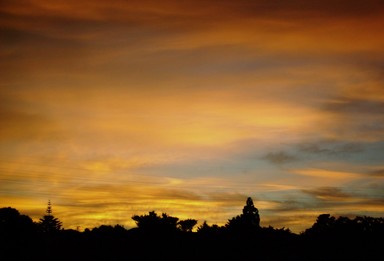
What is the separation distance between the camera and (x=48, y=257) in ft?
139

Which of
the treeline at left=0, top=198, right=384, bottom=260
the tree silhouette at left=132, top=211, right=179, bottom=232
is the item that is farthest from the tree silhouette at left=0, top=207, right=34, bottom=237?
the tree silhouette at left=132, top=211, right=179, bottom=232

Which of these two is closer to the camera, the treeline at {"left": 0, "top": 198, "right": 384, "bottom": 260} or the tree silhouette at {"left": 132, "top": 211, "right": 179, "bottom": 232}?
the treeline at {"left": 0, "top": 198, "right": 384, "bottom": 260}

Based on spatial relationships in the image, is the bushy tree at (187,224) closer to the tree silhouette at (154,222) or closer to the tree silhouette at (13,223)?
the tree silhouette at (154,222)

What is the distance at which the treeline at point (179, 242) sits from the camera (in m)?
43.7

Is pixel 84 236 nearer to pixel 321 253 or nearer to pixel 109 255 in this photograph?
pixel 109 255

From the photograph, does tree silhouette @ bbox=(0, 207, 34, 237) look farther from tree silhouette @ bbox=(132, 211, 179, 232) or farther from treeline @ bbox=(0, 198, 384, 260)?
tree silhouette @ bbox=(132, 211, 179, 232)

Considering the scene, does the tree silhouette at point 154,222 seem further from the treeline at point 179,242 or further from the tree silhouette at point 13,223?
the tree silhouette at point 13,223

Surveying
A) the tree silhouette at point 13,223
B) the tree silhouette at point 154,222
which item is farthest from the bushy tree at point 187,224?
A: the tree silhouette at point 13,223

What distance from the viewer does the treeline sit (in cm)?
4366

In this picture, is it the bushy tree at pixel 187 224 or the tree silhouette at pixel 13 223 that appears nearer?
the tree silhouette at pixel 13 223

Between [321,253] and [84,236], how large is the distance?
1919cm

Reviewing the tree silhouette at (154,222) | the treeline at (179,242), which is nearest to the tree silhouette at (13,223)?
the treeline at (179,242)

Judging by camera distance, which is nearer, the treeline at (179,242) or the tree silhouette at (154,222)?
the treeline at (179,242)

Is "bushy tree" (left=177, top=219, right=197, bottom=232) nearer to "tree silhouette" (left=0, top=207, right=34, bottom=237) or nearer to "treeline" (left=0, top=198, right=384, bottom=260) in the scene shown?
"treeline" (left=0, top=198, right=384, bottom=260)
